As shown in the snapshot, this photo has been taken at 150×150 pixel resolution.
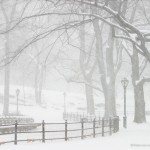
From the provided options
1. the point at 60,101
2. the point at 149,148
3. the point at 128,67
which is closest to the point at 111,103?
the point at 149,148

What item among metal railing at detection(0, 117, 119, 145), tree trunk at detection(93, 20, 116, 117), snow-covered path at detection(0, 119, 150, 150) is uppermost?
tree trunk at detection(93, 20, 116, 117)

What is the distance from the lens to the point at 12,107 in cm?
6450

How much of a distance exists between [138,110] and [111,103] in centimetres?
774

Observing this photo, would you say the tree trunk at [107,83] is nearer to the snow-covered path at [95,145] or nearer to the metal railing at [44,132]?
the metal railing at [44,132]

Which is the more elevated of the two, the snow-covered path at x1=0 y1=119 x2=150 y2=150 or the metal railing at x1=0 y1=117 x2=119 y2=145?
the metal railing at x1=0 y1=117 x2=119 y2=145

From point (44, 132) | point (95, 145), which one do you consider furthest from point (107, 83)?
point (95, 145)

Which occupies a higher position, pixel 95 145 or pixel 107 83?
pixel 107 83

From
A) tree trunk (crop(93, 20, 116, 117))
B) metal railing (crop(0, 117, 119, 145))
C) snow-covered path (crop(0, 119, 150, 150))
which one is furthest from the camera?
tree trunk (crop(93, 20, 116, 117))

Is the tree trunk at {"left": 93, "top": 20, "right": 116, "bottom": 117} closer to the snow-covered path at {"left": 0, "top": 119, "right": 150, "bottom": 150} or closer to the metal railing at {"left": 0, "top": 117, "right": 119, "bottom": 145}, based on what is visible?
the metal railing at {"left": 0, "top": 117, "right": 119, "bottom": 145}

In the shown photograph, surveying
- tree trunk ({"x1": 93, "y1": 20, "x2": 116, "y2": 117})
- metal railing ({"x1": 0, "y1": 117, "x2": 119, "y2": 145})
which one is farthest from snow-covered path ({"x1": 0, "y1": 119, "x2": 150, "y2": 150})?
tree trunk ({"x1": 93, "y1": 20, "x2": 116, "y2": 117})

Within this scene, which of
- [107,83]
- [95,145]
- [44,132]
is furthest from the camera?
[107,83]

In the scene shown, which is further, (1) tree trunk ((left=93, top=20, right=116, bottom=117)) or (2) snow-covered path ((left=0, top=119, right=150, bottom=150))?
(1) tree trunk ((left=93, top=20, right=116, bottom=117))

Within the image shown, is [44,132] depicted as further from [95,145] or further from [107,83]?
[107,83]

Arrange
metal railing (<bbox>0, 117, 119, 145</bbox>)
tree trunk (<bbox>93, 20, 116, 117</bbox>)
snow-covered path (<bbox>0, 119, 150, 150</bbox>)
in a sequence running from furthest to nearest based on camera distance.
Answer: tree trunk (<bbox>93, 20, 116, 117</bbox>) < metal railing (<bbox>0, 117, 119, 145</bbox>) < snow-covered path (<bbox>0, 119, 150, 150</bbox>)
